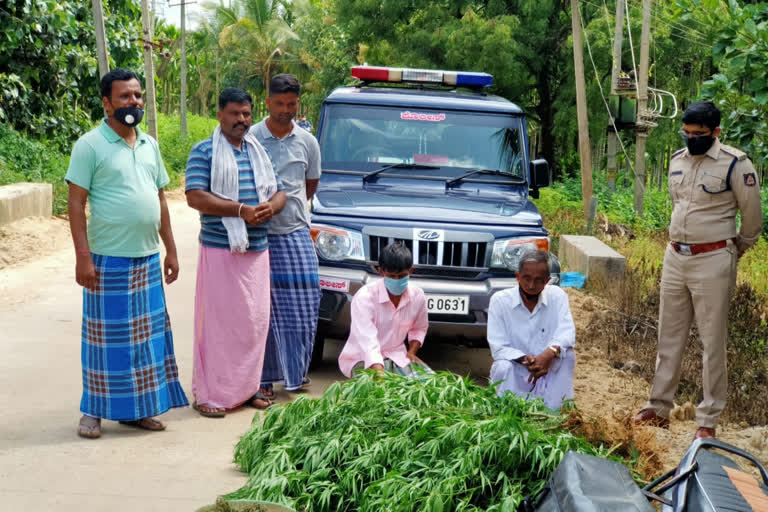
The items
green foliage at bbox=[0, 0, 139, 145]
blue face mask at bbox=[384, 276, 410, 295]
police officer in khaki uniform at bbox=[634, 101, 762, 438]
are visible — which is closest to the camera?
police officer in khaki uniform at bbox=[634, 101, 762, 438]

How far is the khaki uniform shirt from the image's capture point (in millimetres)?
5988

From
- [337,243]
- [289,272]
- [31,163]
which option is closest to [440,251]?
[337,243]

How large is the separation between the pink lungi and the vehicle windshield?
90.9 inches

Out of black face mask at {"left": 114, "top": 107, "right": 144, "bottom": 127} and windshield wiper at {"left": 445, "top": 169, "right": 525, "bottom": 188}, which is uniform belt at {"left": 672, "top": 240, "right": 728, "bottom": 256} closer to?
windshield wiper at {"left": 445, "top": 169, "right": 525, "bottom": 188}

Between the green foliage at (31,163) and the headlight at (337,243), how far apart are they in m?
9.88

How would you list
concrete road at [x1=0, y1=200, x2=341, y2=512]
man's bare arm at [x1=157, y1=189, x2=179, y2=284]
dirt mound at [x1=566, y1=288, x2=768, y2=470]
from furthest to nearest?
1. man's bare arm at [x1=157, y1=189, x2=179, y2=284]
2. dirt mound at [x1=566, y1=288, x2=768, y2=470]
3. concrete road at [x1=0, y1=200, x2=341, y2=512]

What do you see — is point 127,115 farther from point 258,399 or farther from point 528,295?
point 528,295

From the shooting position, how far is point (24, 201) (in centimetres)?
1426

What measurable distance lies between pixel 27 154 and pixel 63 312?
945cm

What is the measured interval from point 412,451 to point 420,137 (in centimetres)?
466

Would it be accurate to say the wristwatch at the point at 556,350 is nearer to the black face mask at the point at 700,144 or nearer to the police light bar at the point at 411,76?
the black face mask at the point at 700,144

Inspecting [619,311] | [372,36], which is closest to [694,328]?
[619,311]

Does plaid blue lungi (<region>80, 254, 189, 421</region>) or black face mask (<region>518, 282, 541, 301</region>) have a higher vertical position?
black face mask (<region>518, 282, 541, 301</region>)

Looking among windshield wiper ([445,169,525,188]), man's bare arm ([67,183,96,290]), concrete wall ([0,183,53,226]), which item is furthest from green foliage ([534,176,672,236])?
man's bare arm ([67,183,96,290])
